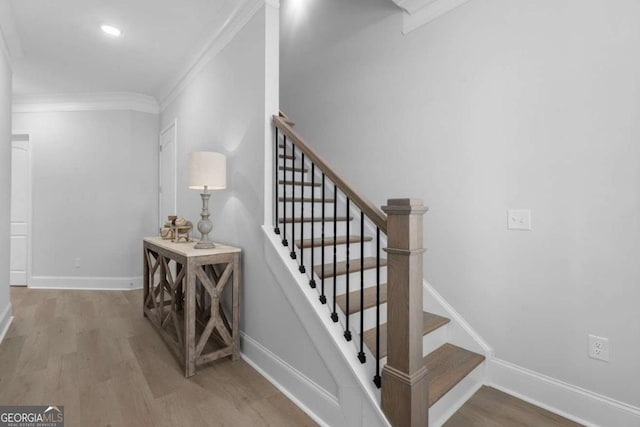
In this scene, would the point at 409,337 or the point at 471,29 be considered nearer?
the point at 409,337

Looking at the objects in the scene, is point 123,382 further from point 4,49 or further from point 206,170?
point 4,49

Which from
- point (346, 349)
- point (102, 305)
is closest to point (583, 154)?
point (346, 349)

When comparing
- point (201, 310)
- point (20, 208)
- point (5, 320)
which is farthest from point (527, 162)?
point (20, 208)

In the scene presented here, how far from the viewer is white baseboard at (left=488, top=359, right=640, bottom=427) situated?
162cm

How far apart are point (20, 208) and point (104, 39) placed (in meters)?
3.14

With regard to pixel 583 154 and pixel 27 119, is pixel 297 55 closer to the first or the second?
pixel 583 154

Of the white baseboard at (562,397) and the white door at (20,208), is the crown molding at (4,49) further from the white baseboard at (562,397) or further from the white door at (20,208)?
the white baseboard at (562,397)

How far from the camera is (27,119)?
449 cm

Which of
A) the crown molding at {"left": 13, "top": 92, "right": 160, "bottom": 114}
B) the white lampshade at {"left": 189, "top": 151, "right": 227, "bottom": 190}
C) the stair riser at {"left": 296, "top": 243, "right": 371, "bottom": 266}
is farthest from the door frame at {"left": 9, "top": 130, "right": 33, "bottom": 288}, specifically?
the stair riser at {"left": 296, "top": 243, "right": 371, "bottom": 266}

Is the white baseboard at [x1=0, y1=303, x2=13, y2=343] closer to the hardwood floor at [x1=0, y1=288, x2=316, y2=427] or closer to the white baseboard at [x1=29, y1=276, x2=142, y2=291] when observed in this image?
the hardwood floor at [x1=0, y1=288, x2=316, y2=427]

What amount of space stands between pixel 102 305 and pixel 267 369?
2.59 meters

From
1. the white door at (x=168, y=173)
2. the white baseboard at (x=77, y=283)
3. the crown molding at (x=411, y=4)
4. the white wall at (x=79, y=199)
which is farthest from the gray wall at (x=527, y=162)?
A: the white baseboard at (x=77, y=283)

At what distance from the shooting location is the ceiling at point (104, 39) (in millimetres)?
2523

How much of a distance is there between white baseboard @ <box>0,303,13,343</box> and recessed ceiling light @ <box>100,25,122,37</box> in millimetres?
2642
